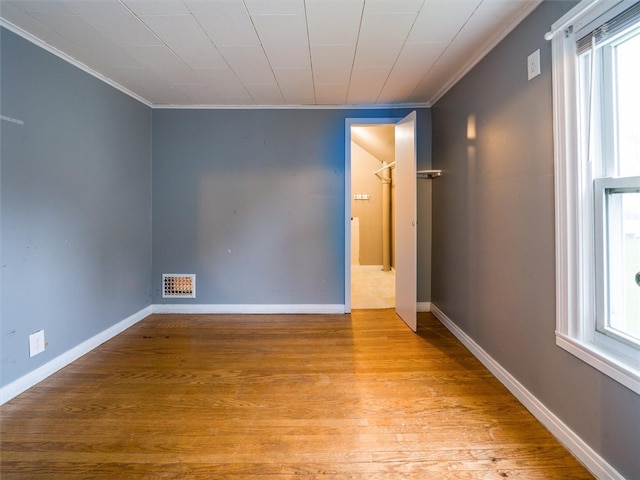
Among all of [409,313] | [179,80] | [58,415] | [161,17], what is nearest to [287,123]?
[179,80]

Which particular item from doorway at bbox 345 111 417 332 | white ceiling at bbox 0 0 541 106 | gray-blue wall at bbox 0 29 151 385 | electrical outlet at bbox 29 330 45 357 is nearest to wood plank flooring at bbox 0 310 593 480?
electrical outlet at bbox 29 330 45 357

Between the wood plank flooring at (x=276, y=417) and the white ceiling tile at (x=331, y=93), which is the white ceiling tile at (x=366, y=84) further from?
the wood plank flooring at (x=276, y=417)

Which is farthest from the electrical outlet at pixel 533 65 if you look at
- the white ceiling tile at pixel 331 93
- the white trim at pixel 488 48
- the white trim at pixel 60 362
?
the white trim at pixel 60 362

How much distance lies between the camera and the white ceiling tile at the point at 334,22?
4.81ft

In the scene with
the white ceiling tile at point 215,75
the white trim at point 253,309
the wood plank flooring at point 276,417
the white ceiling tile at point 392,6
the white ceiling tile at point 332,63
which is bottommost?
the wood plank flooring at point 276,417

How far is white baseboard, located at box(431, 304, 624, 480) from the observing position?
3.62ft

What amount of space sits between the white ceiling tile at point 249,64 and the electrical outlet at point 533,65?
62.2 inches

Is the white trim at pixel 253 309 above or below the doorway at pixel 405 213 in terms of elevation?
below

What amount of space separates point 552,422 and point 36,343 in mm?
2941

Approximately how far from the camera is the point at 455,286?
2404 mm

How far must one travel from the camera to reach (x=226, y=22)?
1.60 metres

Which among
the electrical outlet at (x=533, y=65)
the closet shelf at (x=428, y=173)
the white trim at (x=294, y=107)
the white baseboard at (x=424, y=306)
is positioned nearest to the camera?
the electrical outlet at (x=533, y=65)

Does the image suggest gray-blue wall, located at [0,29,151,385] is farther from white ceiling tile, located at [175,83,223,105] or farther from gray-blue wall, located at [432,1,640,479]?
gray-blue wall, located at [432,1,640,479]

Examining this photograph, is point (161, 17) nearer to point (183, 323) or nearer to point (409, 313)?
point (183, 323)
